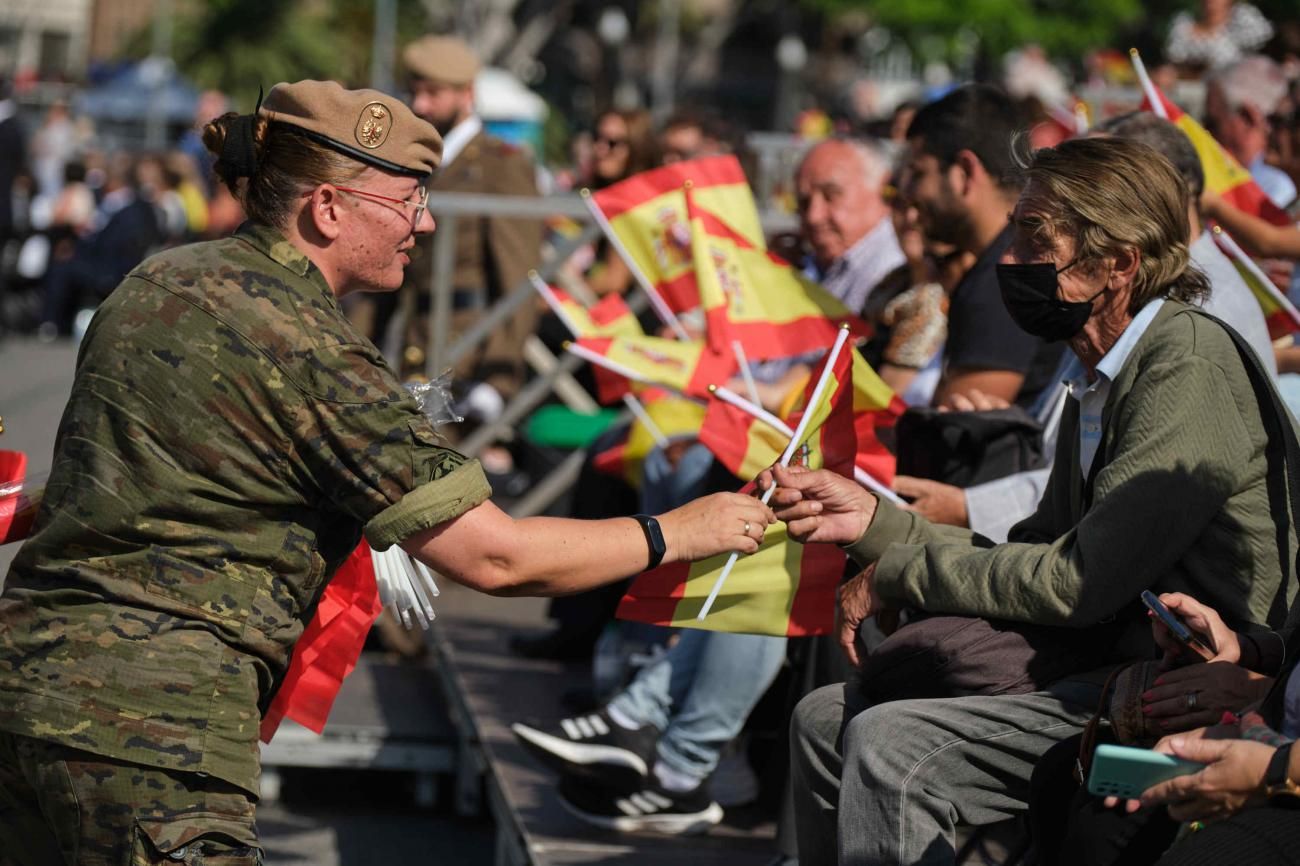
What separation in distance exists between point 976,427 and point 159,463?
210 cm

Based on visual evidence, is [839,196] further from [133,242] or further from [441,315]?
[133,242]

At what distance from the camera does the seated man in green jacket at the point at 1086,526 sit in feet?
10.6

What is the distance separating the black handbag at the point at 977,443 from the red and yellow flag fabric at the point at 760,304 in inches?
31.1

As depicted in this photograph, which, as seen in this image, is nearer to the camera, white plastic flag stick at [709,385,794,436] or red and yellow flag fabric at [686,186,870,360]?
white plastic flag stick at [709,385,794,436]

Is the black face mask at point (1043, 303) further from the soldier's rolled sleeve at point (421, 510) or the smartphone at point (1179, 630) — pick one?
the soldier's rolled sleeve at point (421, 510)

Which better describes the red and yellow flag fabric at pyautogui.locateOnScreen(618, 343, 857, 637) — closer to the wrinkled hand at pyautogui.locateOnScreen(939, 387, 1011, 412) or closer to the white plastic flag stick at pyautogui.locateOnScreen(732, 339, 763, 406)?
the wrinkled hand at pyautogui.locateOnScreen(939, 387, 1011, 412)

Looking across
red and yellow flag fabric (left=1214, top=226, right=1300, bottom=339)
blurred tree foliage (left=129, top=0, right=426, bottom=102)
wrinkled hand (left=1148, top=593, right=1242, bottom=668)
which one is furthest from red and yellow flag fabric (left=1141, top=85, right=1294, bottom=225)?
blurred tree foliage (left=129, top=0, right=426, bottom=102)

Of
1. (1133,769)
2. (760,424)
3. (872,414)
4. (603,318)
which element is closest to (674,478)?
(603,318)

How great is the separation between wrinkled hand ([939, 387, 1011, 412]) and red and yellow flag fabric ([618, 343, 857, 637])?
45 cm

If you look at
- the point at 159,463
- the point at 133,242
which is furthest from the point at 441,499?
the point at 133,242

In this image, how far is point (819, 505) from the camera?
377cm

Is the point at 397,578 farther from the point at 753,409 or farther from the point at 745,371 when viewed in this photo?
the point at 745,371

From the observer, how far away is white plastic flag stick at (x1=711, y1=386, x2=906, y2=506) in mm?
4156

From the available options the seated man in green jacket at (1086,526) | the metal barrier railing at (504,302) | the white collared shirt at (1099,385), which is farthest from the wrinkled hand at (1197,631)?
the metal barrier railing at (504,302)
